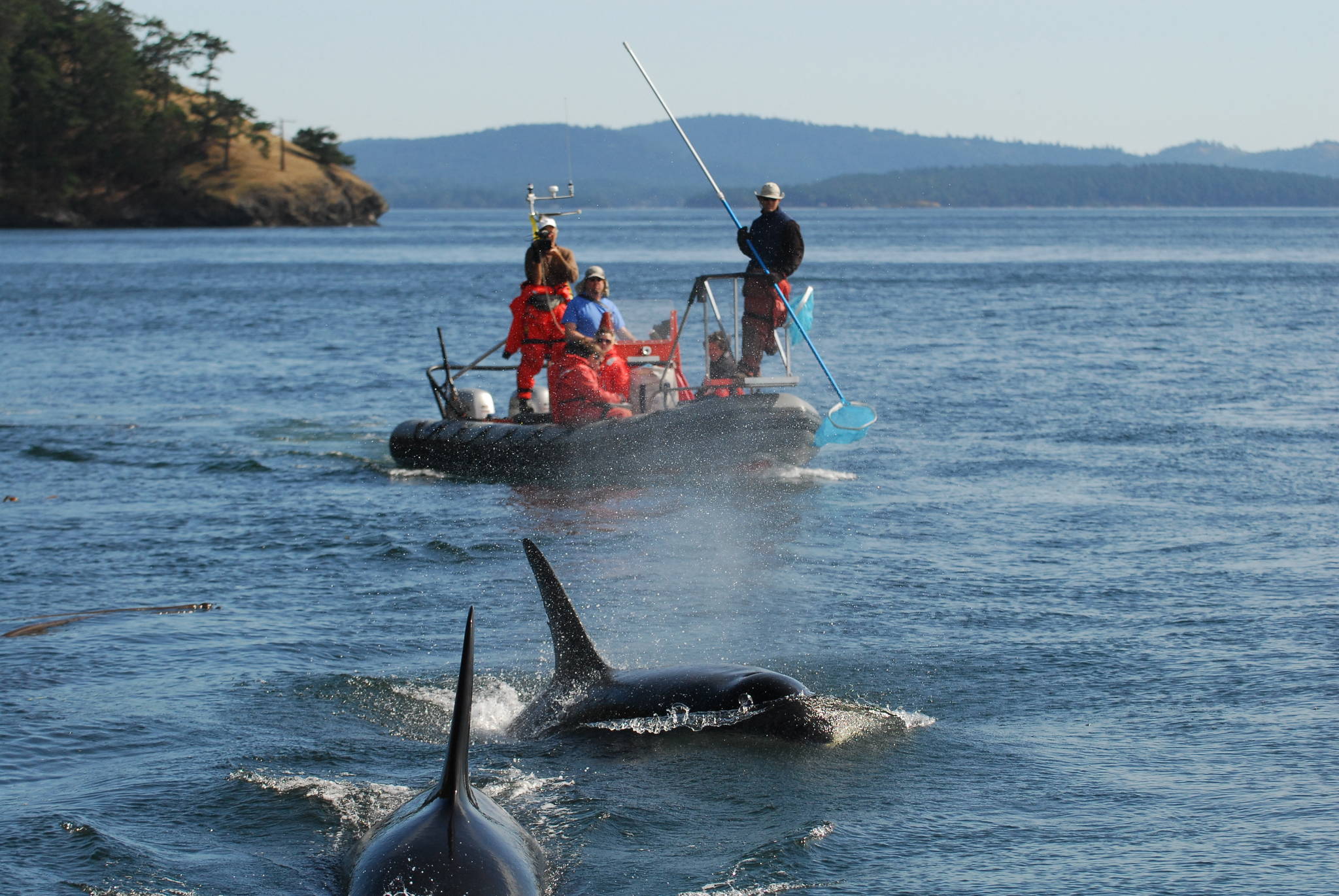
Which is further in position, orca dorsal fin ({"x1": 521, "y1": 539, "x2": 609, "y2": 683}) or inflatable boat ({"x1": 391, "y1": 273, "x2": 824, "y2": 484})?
inflatable boat ({"x1": 391, "y1": 273, "x2": 824, "y2": 484})

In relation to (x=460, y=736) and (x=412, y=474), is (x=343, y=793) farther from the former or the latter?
(x=412, y=474)

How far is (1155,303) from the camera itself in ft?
161

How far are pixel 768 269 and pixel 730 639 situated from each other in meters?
6.35

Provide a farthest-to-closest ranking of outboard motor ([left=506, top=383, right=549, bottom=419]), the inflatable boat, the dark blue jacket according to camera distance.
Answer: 1. outboard motor ([left=506, top=383, right=549, bottom=419])
2. the inflatable boat
3. the dark blue jacket

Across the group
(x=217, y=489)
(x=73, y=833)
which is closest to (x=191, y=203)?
(x=217, y=489)

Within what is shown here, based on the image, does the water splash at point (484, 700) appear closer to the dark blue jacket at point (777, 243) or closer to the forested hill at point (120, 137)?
the dark blue jacket at point (777, 243)

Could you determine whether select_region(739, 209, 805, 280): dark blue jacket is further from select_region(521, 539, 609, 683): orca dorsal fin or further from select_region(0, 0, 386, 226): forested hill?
select_region(0, 0, 386, 226): forested hill

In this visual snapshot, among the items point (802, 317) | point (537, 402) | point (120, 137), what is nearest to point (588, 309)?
point (802, 317)

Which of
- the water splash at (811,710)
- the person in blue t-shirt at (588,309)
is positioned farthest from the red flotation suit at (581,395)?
the water splash at (811,710)

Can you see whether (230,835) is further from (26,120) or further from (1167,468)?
(26,120)

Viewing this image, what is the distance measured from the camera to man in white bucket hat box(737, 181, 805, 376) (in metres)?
16.1

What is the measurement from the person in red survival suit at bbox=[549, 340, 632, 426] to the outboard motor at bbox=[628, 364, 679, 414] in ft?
0.67

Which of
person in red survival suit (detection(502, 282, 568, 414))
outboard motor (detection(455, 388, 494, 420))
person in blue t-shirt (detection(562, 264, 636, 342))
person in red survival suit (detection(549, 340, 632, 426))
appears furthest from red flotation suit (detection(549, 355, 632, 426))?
outboard motor (detection(455, 388, 494, 420))

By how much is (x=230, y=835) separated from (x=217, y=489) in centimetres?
1070
